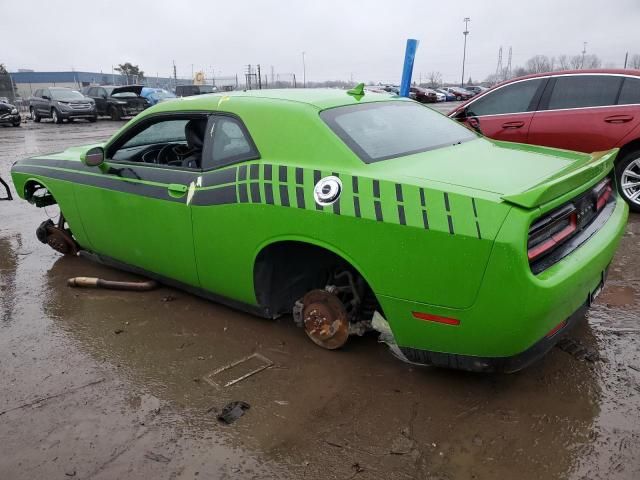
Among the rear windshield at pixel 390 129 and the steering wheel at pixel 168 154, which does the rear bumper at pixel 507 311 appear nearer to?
the rear windshield at pixel 390 129

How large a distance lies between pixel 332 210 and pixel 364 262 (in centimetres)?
31

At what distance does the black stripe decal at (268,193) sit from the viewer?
2.92 meters

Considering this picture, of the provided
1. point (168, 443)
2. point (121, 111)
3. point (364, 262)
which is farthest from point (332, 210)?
point (121, 111)

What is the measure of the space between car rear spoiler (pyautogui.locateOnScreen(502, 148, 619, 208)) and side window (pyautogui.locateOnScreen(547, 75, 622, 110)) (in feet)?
11.0

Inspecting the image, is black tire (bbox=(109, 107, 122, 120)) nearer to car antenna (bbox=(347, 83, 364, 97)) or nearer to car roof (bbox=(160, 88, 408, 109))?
car roof (bbox=(160, 88, 408, 109))

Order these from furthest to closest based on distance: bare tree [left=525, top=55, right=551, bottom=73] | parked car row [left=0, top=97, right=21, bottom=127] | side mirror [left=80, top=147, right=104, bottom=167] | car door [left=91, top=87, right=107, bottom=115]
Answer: bare tree [left=525, top=55, right=551, bottom=73] < car door [left=91, top=87, right=107, bottom=115] < parked car row [left=0, top=97, right=21, bottom=127] < side mirror [left=80, top=147, right=104, bottom=167]

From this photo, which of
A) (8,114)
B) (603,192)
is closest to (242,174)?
(603,192)

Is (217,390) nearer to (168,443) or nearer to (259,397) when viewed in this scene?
(259,397)

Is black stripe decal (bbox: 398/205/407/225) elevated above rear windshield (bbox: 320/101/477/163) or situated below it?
below

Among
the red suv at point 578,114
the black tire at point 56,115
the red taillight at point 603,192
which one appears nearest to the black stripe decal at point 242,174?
the red taillight at point 603,192

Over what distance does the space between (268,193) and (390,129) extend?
91cm

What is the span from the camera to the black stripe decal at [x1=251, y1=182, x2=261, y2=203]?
298cm

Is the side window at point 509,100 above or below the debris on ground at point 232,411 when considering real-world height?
above

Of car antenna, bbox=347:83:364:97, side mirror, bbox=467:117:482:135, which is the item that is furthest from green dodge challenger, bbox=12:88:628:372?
Answer: side mirror, bbox=467:117:482:135
